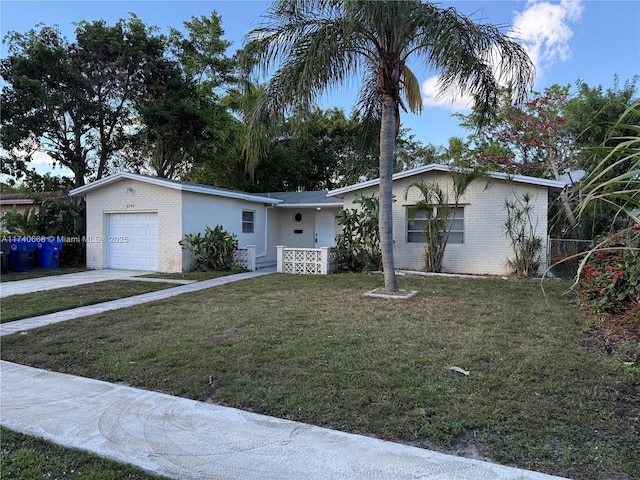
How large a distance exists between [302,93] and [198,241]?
7.04m

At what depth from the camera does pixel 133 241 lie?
13898 mm

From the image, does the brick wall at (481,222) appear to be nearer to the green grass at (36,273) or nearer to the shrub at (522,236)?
the shrub at (522,236)

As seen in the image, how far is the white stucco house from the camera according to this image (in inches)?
472

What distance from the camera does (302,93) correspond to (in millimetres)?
7438

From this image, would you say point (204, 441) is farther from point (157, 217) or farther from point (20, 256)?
point (20, 256)

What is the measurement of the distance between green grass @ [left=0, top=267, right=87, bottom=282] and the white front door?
8730mm

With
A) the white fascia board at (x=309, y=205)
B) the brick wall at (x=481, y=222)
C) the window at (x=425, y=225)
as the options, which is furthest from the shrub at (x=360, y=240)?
the white fascia board at (x=309, y=205)

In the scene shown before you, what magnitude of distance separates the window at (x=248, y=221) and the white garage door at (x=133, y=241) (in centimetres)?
344

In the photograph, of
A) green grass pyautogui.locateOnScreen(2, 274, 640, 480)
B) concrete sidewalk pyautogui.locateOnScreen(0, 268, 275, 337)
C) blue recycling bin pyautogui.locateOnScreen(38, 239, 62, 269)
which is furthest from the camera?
blue recycling bin pyautogui.locateOnScreen(38, 239, 62, 269)

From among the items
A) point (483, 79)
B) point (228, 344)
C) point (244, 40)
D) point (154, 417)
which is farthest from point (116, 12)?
point (154, 417)

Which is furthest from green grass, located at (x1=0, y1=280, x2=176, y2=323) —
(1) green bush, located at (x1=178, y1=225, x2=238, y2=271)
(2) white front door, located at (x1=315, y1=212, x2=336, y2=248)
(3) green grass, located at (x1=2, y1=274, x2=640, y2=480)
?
(2) white front door, located at (x1=315, y1=212, x2=336, y2=248)

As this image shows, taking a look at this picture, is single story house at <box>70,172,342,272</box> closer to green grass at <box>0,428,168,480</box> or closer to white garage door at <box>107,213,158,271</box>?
white garage door at <box>107,213,158,271</box>

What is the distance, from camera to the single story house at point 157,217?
13.0 meters

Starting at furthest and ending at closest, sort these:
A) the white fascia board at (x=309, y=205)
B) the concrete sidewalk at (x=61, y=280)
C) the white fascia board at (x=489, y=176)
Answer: the white fascia board at (x=309, y=205)
the white fascia board at (x=489, y=176)
the concrete sidewalk at (x=61, y=280)
